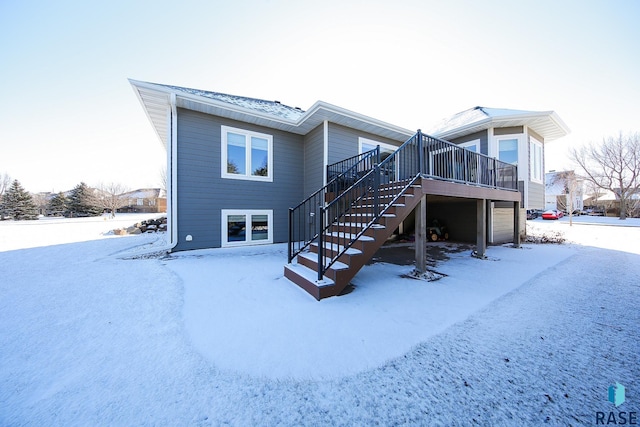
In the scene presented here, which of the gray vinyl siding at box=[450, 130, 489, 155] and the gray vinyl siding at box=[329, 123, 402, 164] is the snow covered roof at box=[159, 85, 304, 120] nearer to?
the gray vinyl siding at box=[329, 123, 402, 164]

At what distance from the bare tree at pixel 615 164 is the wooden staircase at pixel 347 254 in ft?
98.8

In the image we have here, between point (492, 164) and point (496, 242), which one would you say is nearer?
point (492, 164)

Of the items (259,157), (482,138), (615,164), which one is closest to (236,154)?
(259,157)

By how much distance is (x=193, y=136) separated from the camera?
649 centimetres

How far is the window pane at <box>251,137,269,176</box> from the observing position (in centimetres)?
746

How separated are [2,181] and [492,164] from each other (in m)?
56.6

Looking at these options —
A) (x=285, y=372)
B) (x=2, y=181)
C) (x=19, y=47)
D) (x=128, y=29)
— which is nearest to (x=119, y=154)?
(x=2, y=181)

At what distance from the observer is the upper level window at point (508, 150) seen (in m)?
8.38

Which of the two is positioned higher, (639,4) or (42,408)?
(639,4)

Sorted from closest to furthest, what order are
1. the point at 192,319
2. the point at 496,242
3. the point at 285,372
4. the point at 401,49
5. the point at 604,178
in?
the point at 285,372
the point at 192,319
the point at 401,49
the point at 496,242
the point at 604,178

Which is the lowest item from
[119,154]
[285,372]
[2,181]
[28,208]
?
[285,372]

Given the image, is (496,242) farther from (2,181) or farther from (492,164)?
(2,181)

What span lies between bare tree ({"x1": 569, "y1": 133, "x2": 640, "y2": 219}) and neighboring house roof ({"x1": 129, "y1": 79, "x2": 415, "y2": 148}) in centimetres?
2659

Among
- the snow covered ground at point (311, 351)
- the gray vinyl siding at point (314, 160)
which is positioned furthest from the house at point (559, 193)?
the gray vinyl siding at point (314, 160)
